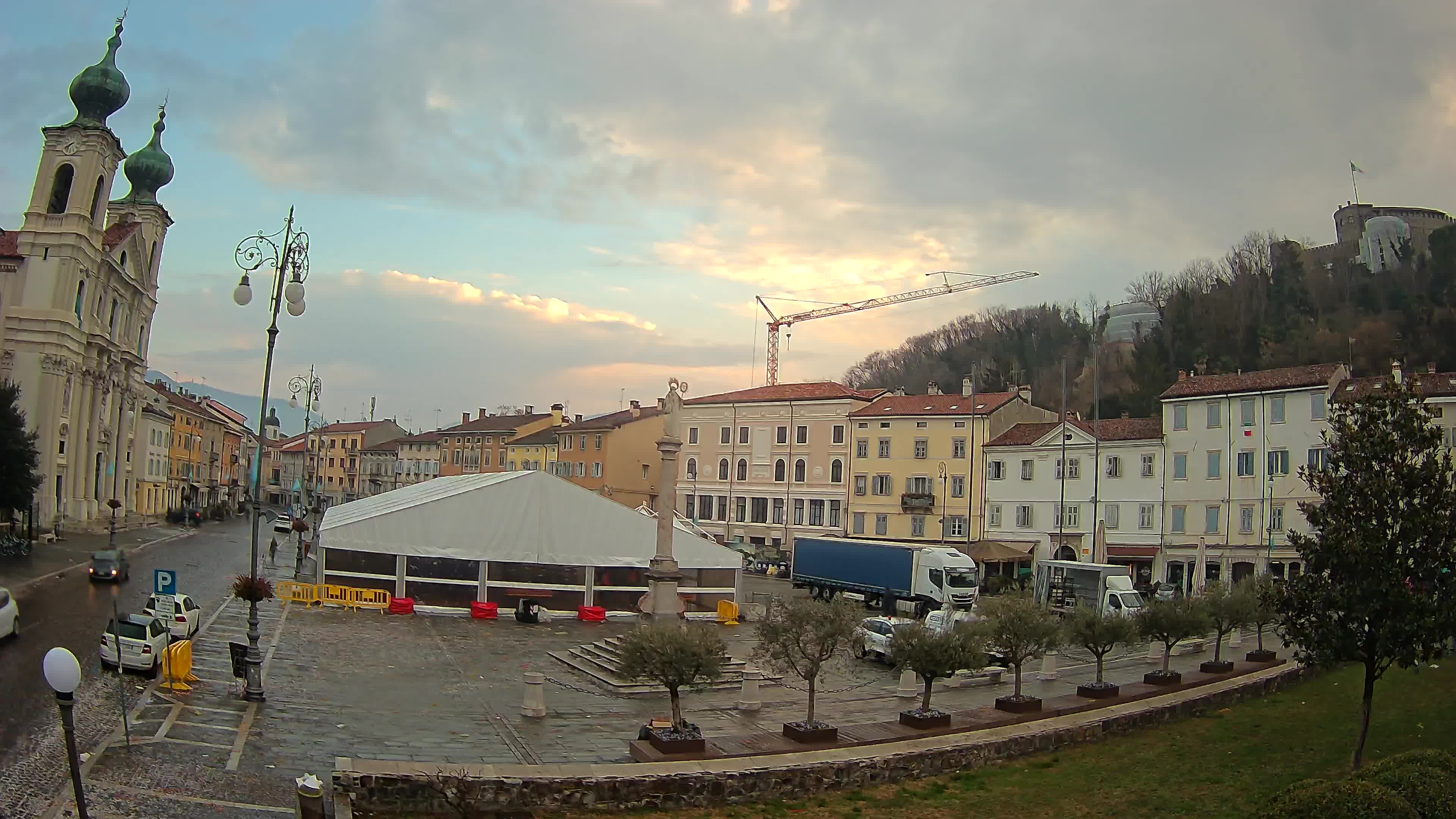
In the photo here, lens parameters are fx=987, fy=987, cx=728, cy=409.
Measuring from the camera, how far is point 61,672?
907 centimetres

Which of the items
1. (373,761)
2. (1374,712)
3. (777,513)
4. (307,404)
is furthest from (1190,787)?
(777,513)

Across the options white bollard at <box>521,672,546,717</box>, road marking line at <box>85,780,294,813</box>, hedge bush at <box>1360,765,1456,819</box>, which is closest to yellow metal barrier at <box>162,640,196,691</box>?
white bollard at <box>521,672,546,717</box>

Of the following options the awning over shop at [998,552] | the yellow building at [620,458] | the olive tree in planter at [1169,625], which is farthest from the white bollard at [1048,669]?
the yellow building at [620,458]

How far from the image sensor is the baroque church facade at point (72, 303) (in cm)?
5975

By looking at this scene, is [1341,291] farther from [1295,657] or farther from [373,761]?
[373,761]

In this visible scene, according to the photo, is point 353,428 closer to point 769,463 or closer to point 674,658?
point 769,463

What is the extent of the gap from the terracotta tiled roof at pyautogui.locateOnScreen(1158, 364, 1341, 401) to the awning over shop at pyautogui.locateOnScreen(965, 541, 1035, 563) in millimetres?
11189

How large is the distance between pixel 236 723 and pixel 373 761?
468cm

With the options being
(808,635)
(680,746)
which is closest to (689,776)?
(680,746)

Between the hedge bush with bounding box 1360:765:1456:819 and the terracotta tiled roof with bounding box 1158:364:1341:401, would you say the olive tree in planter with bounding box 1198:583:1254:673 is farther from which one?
the terracotta tiled roof with bounding box 1158:364:1341:401

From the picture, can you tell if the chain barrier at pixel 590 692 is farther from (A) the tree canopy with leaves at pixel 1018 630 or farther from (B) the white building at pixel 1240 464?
(B) the white building at pixel 1240 464

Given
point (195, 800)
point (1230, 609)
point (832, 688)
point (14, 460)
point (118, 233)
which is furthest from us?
point (118, 233)

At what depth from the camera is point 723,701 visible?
886 inches

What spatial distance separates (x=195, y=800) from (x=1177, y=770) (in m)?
14.5
